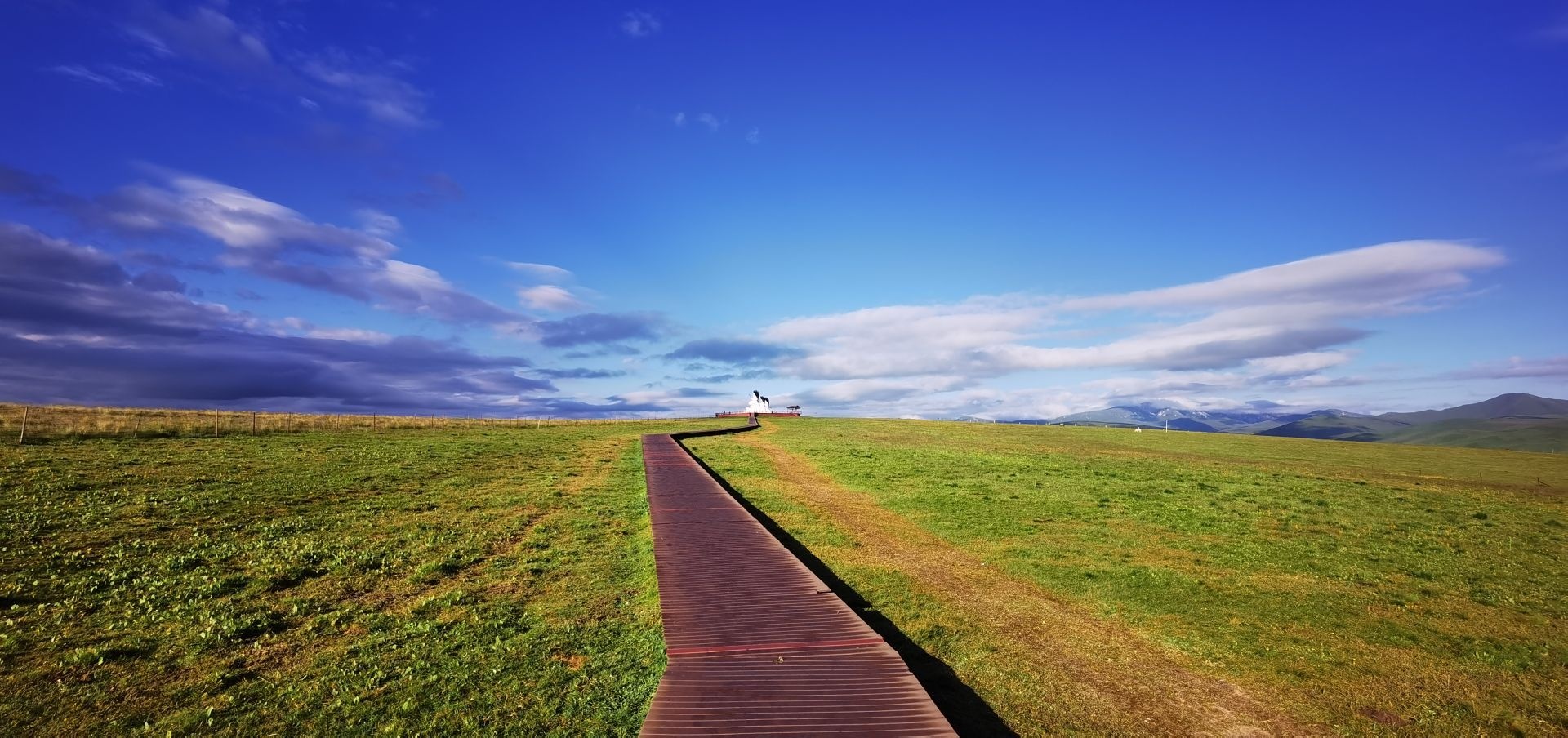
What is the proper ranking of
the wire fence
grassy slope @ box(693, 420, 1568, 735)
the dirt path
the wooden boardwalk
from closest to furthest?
the wooden boardwalk < the dirt path < grassy slope @ box(693, 420, 1568, 735) < the wire fence

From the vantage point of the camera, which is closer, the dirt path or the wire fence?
the dirt path

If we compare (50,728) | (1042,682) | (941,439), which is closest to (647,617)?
(1042,682)

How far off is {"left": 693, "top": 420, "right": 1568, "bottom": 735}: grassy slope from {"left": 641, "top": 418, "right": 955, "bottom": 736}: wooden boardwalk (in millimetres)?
1496

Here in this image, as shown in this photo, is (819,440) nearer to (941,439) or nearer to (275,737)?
(941,439)

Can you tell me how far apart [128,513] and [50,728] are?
1312cm

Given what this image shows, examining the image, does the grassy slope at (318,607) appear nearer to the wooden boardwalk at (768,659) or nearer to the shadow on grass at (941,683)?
Answer: the wooden boardwalk at (768,659)

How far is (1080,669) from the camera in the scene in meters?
8.39

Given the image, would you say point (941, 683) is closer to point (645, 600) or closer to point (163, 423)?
point (645, 600)

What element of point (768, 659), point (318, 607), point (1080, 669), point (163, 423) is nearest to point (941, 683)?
point (1080, 669)

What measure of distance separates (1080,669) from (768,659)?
4.24 metres

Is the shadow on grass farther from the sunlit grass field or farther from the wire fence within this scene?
the wire fence

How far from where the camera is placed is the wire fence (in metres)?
34.2

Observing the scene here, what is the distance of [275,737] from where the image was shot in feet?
20.1

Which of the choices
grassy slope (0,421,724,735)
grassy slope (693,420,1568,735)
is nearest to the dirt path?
grassy slope (693,420,1568,735)
